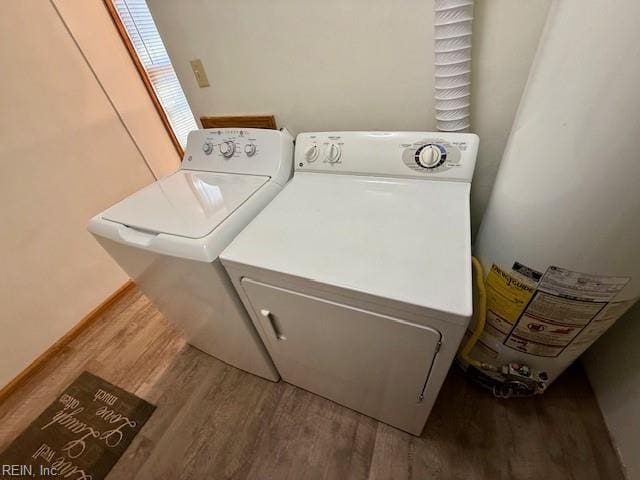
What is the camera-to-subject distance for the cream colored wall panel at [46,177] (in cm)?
132

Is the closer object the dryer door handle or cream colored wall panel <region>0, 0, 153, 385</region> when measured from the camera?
the dryer door handle

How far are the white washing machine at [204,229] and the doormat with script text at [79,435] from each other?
0.46 metres

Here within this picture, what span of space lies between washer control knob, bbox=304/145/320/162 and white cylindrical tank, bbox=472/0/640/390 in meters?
0.65

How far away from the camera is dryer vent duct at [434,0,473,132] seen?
0.73 m

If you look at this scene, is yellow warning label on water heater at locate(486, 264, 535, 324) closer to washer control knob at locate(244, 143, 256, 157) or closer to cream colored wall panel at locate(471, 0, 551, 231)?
cream colored wall panel at locate(471, 0, 551, 231)

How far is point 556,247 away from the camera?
0.70 metres

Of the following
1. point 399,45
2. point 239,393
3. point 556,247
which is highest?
point 399,45

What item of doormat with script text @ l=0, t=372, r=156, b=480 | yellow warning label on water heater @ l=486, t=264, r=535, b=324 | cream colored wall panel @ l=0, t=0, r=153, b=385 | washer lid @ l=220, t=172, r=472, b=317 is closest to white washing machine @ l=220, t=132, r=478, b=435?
washer lid @ l=220, t=172, r=472, b=317

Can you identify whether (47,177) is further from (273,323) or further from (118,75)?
(273,323)

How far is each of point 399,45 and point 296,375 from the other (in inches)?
52.9

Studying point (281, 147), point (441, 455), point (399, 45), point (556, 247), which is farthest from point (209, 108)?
point (441, 455)

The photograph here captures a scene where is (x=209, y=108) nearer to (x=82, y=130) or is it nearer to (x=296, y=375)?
(x=82, y=130)

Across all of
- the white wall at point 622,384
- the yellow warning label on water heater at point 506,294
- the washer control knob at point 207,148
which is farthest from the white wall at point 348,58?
the white wall at point 622,384

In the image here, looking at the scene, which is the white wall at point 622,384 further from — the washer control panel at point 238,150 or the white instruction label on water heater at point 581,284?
the washer control panel at point 238,150
